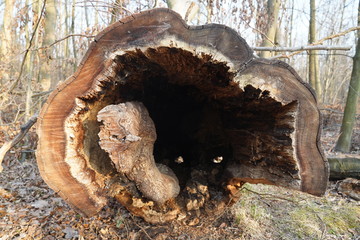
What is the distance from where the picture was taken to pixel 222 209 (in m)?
2.30

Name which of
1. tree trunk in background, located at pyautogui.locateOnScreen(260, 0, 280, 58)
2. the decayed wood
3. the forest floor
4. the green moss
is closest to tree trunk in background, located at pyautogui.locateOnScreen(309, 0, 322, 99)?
tree trunk in background, located at pyautogui.locateOnScreen(260, 0, 280, 58)

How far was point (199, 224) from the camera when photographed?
2.18 meters

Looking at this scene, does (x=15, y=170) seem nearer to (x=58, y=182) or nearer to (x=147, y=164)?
(x=58, y=182)

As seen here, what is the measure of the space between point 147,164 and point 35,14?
13.3ft

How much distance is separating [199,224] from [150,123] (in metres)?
1.09

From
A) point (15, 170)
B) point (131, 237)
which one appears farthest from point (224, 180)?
point (15, 170)

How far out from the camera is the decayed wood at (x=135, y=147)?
5.03ft

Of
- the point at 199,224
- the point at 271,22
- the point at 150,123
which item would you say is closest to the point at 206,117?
the point at 150,123

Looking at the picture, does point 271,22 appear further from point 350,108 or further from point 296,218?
point 296,218

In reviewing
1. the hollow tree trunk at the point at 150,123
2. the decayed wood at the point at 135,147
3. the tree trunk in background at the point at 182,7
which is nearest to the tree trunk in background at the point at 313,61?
the tree trunk in background at the point at 182,7

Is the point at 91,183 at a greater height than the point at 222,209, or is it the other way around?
the point at 91,183

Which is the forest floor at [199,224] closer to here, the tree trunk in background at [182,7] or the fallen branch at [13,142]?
the fallen branch at [13,142]

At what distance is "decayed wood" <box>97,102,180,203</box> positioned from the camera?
153 centimetres

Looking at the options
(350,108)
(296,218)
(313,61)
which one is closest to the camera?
(296,218)
